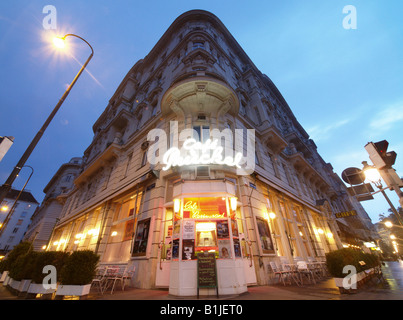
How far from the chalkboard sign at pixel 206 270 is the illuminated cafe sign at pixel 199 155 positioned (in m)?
4.63

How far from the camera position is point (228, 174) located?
9.96 metres

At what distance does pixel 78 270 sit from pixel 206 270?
13.9 feet

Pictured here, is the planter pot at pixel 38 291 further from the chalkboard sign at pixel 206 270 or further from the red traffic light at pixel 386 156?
the red traffic light at pixel 386 156

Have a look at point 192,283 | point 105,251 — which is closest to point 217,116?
point 192,283

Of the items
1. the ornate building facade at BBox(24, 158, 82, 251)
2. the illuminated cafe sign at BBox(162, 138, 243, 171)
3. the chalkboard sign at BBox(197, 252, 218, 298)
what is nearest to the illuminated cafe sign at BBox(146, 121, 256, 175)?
the illuminated cafe sign at BBox(162, 138, 243, 171)

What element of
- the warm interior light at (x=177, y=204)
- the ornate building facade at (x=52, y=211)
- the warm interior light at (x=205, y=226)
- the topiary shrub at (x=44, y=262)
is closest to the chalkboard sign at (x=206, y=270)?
the warm interior light at (x=205, y=226)

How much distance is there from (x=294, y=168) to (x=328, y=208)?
6249mm

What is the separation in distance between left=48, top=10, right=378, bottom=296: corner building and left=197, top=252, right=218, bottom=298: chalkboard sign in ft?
1.26

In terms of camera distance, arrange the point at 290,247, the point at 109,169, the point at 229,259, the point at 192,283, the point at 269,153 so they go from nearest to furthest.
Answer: the point at 192,283
the point at 229,259
the point at 290,247
the point at 269,153
the point at 109,169

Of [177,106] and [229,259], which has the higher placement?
[177,106]

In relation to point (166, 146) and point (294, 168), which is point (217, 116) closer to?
point (166, 146)

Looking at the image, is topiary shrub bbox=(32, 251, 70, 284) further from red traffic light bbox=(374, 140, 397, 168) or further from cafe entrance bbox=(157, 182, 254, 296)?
red traffic light bbox=(374, 140, 397, 168)

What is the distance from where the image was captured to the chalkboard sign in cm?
588

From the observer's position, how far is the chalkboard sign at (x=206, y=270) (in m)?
5.88
